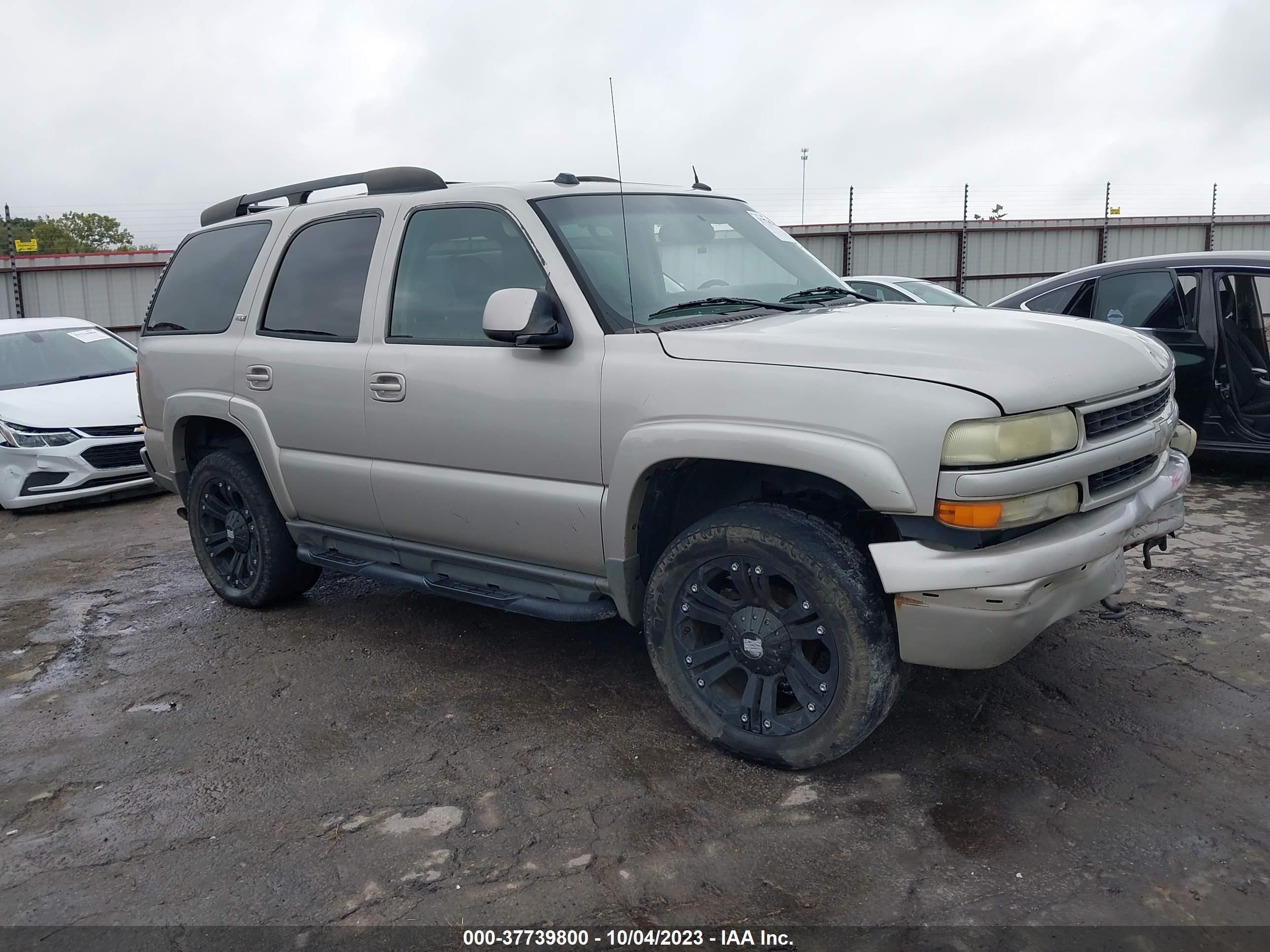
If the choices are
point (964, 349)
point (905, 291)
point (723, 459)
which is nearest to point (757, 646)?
point (723, 459)

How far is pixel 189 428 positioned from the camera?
539 cm

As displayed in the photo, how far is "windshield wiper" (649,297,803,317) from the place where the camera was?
3646 millimetres

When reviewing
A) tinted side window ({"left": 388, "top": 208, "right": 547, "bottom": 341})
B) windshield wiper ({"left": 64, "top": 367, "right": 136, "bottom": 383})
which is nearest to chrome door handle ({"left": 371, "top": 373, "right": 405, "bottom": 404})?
tinted side window ({"left": 388, "top": 208, "right": 547, "bottom": 341})

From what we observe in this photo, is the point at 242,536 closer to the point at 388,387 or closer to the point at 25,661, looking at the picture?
the point at 25,661

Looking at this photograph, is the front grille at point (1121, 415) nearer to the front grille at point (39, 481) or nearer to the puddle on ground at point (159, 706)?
the puddle on ground at point (159, 706)

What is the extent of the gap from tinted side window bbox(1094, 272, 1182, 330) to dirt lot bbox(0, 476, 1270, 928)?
2.36 metres

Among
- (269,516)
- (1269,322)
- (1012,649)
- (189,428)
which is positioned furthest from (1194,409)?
(189,428)

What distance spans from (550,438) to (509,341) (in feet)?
1.19

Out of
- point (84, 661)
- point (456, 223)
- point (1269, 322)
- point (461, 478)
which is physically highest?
point (456, 223)

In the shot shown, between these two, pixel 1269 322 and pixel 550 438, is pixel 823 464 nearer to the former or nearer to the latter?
pixel 550 438

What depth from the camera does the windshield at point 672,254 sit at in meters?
3.69

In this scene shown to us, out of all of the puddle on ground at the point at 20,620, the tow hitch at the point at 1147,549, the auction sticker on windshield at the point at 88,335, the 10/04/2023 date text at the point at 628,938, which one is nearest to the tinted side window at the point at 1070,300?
the tow hitch at the point at 1147,549

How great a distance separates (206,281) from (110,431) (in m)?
3.58

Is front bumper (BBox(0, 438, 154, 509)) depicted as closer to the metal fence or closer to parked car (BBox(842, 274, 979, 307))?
parked car (BBox(842, 274, 979, 307))
